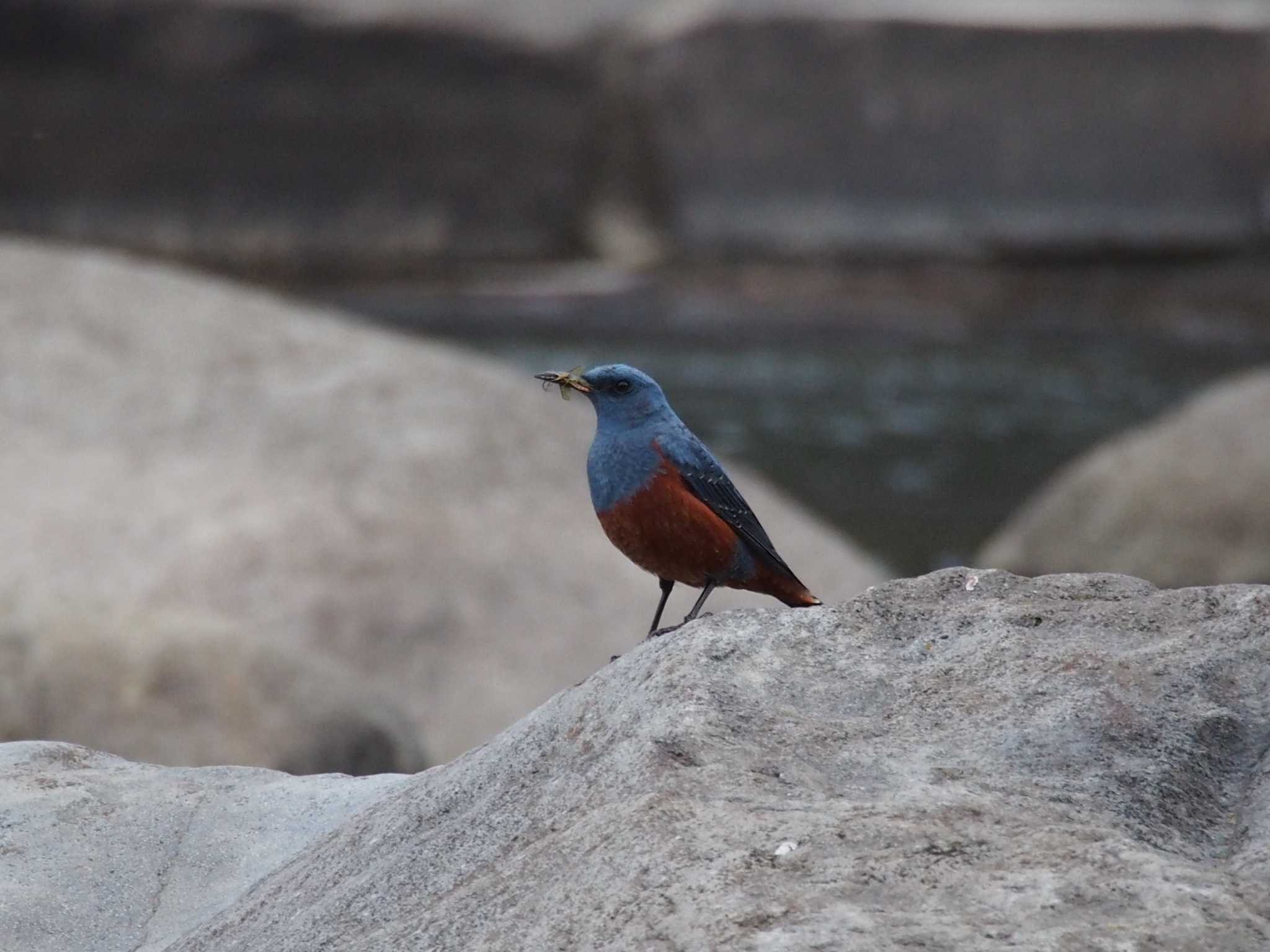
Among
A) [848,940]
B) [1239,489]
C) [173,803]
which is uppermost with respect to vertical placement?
[848,940]

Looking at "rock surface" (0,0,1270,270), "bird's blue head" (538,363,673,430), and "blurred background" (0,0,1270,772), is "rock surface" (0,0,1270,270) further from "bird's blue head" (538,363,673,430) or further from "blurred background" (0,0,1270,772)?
"bird's blue head" (538,363,673,430)

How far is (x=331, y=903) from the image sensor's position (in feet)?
6.69

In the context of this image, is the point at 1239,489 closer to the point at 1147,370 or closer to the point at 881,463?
the point at 881,463

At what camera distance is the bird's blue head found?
2807 mm

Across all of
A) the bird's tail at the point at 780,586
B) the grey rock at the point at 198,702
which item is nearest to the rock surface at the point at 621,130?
the grey rock at the point at 198,702

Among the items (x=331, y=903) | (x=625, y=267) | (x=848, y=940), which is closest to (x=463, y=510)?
(x=331, y=903)

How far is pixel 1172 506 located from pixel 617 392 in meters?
6.05

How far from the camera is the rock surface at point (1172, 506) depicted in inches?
318

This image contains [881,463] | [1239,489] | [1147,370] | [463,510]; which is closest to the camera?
[463,510]

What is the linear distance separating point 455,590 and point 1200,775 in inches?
152

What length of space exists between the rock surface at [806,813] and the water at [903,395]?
6.87 meters

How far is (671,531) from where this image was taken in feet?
9.01

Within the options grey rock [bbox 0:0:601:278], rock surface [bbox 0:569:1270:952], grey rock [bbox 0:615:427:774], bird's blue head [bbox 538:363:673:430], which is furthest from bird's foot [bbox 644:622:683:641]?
grey rock [bbox 0:0:601:278]

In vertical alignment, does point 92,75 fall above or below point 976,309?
above
